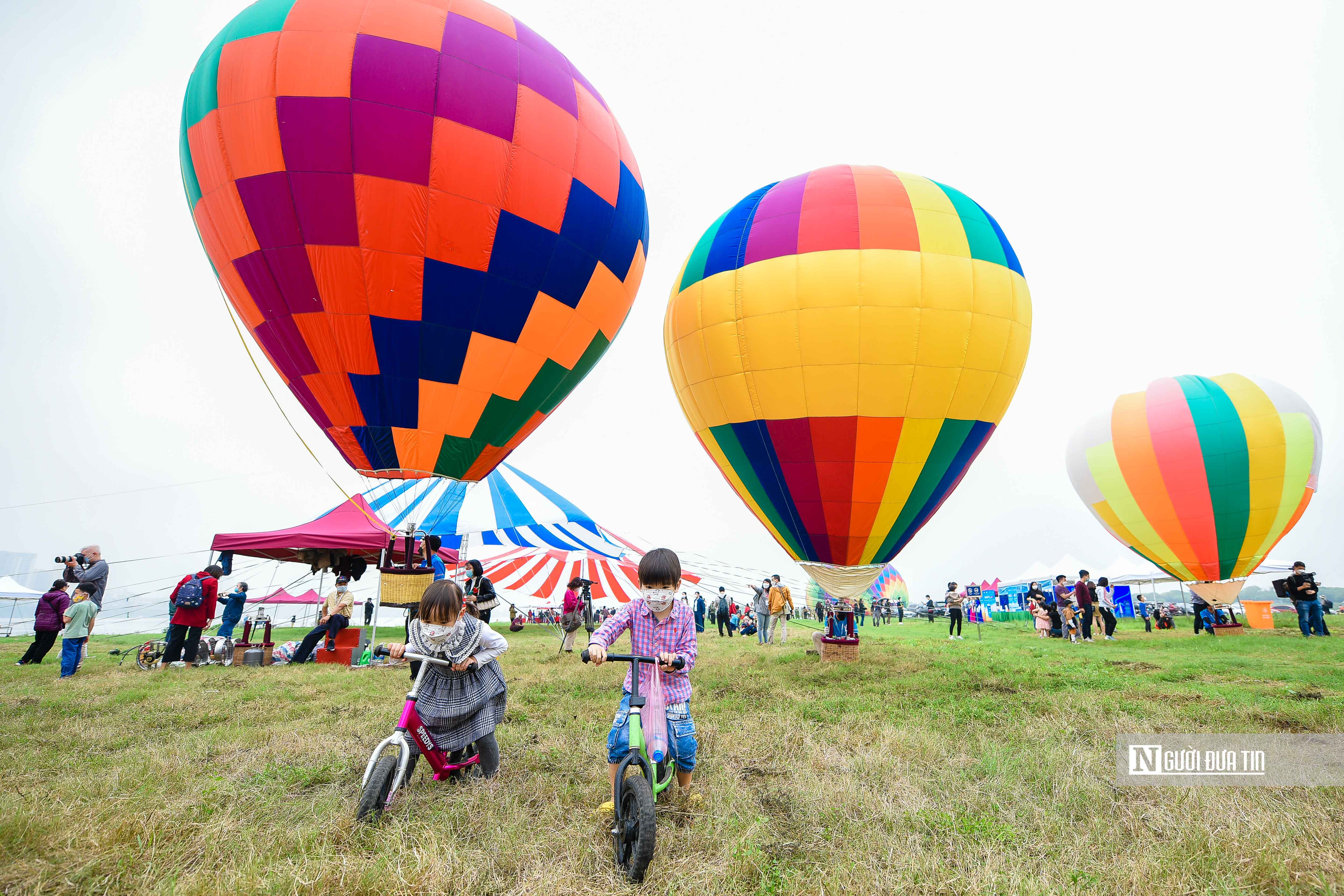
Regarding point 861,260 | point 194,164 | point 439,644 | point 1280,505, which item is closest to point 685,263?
point 861,260

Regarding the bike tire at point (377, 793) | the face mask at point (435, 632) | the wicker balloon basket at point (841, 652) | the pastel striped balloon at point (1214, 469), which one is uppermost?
the pastel striped balloon at point (1214, 469)

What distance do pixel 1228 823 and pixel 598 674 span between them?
5.97 m

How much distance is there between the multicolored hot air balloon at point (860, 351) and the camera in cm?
830

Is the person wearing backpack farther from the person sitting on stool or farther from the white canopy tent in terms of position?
the white canopy tent

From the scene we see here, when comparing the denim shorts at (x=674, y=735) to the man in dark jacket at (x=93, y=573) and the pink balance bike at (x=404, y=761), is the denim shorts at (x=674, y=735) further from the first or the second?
the man in dark jacket at (x=93, y=573)

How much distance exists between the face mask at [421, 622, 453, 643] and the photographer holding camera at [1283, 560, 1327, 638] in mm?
15700

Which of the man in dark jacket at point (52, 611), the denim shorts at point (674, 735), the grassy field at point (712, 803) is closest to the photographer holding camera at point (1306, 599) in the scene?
the grassy field at point (712, 803)

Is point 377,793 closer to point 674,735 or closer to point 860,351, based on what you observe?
point 674,735

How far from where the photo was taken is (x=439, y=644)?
→ 3357 millimetres

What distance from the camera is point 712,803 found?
3186mm

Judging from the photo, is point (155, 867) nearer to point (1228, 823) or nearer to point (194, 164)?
point (1228, 823)

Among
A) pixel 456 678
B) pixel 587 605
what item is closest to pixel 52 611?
pixel 587 605

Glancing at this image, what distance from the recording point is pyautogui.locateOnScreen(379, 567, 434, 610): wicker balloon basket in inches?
241

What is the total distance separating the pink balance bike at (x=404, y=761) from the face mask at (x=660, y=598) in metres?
1.11
